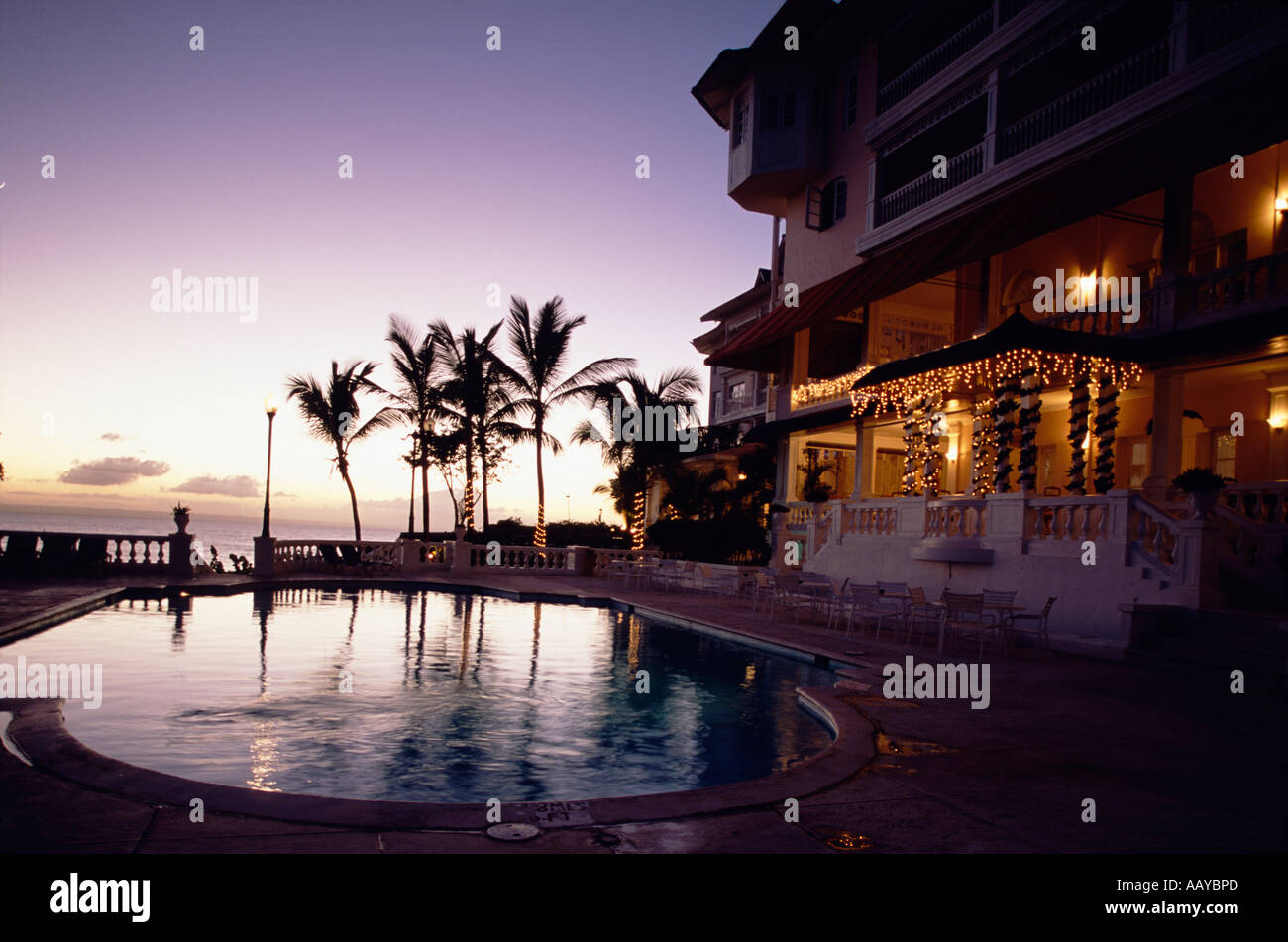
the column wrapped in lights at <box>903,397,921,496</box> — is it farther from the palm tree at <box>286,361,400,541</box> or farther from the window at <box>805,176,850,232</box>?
the palm tree at <box>286,361,400,541</box>

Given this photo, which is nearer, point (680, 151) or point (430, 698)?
point (430, 698)

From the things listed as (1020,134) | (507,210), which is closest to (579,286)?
(507,210)

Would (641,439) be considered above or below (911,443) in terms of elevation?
above

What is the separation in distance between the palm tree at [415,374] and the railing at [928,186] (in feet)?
61.3

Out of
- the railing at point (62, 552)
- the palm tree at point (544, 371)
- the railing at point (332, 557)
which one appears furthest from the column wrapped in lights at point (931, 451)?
the railing at point (62, 552)

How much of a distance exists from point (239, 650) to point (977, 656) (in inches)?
437

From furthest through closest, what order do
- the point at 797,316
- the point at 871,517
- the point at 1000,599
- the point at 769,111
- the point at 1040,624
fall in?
1. the point at 769,111
2. the point at 797,316
3. the point at 871,517
4. the point at 1040,624
5. the point at 1000,599

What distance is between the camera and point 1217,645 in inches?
421

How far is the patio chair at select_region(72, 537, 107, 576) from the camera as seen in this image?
19.9 meters

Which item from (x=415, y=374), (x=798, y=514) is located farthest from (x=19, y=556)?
(x=798, y=514)

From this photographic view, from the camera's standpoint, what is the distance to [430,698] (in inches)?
363

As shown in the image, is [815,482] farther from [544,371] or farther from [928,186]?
[544,371]

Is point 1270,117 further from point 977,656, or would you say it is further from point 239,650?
point 239,650

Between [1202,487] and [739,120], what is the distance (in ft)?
68.9
